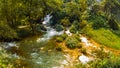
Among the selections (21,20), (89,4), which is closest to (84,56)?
(21,20)

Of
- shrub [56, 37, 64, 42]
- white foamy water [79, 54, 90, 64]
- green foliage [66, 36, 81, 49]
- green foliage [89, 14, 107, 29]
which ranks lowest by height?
green foliage [89, 14, 107, 29]

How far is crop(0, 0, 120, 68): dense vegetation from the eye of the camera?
39844 mm

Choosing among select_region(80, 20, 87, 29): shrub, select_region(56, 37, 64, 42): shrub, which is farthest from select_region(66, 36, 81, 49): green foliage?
select_region(80, 20, 87, 29): shrub

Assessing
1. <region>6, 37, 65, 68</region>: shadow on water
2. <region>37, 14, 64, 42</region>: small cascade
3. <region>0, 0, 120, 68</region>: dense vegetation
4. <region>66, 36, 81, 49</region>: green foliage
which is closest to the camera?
<region>6, 37, 65, 68</region>: shadow on water

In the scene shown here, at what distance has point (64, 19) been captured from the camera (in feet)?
174

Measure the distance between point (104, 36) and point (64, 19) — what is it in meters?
11.2

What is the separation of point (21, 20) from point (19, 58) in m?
15.0

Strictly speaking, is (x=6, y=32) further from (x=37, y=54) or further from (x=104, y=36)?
(x=104, y=36)

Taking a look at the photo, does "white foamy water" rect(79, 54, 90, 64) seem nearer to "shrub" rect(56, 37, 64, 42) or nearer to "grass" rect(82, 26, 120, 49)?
"shrub" rect(56, 37, 64, 42)

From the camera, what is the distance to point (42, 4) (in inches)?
1833

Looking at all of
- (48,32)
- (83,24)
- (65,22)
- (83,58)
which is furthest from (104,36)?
(83,58)

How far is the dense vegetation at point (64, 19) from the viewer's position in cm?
3984

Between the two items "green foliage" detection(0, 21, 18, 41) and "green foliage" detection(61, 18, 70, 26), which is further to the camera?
"green foliage" detection(61, 18, 70, 26)

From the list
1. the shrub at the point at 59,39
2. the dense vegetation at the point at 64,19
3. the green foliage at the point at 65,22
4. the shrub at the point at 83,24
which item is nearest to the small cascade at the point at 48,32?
the dense vegetation at the point at 64,19
